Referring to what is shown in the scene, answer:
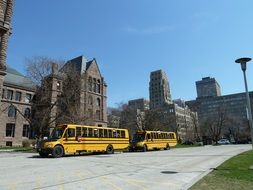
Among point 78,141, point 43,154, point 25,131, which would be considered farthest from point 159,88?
point 43,154

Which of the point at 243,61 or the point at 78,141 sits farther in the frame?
the point at 78,141

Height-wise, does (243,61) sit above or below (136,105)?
below

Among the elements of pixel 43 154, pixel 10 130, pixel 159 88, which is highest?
pixel 159 88

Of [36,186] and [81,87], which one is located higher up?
[81,87]

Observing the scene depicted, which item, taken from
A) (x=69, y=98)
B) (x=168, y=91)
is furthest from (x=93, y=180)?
(x=168, y=91)

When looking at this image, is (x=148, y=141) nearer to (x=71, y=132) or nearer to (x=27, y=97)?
(x=71, y=132)

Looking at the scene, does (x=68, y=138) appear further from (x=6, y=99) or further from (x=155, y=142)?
(x=6, y=99)

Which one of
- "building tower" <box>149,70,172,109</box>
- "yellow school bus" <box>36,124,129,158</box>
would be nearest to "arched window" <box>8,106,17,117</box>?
"yellow school bus" <box>36,124,129,158</box>

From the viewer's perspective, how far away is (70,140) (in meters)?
26.4

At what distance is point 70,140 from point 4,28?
18004 mm

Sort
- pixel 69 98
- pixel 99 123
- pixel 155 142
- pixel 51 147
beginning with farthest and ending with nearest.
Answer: pixel 99 123 < pixel 69 98 < pixel 155 142 < pixel 51 147

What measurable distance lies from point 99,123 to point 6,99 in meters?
22.9

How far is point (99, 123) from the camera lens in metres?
69.9

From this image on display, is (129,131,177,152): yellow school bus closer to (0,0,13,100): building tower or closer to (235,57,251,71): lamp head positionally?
(0,0,13,100): building tower
